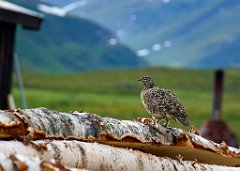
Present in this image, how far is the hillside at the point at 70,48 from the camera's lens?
15862 centimetres

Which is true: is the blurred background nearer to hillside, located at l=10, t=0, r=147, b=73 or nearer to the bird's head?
hillside, located at l=10, t=0, r=147, b=73

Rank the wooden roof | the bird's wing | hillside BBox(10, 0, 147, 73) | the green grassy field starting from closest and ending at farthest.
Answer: the bird's wing < the wooden roof < the green grassy field < hillside BBox(10, 0, 147, 73)

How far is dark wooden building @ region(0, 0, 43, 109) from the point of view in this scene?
695 inches

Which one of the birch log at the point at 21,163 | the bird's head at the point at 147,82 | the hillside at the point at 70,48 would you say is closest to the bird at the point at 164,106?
the bird's head at the point at 147,82

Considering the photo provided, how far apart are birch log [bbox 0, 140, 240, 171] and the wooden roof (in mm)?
12089

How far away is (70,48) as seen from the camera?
171375 millimetres

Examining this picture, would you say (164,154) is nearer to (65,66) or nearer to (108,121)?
(108,121)

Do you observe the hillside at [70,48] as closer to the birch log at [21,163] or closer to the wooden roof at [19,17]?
the wooden roof at [19,17]

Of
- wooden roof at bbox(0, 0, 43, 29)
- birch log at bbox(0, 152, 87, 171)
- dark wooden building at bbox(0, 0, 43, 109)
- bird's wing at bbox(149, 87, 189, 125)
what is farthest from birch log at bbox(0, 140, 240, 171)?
dark wooden building at bbox(0, 0, 43, 109)

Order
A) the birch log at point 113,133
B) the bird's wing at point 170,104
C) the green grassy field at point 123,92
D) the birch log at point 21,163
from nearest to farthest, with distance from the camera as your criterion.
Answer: the birch log at point 21,163 → the birch log at point 113,133 → the bird's wing at point 170,104 → the green grassy field at point 123,92

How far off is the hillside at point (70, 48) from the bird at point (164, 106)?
142800 mm

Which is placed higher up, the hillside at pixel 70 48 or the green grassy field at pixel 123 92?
the hillside at pixel 70 48

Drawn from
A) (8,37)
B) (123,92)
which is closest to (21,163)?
(8,37)

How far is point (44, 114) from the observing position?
4.41 meters
